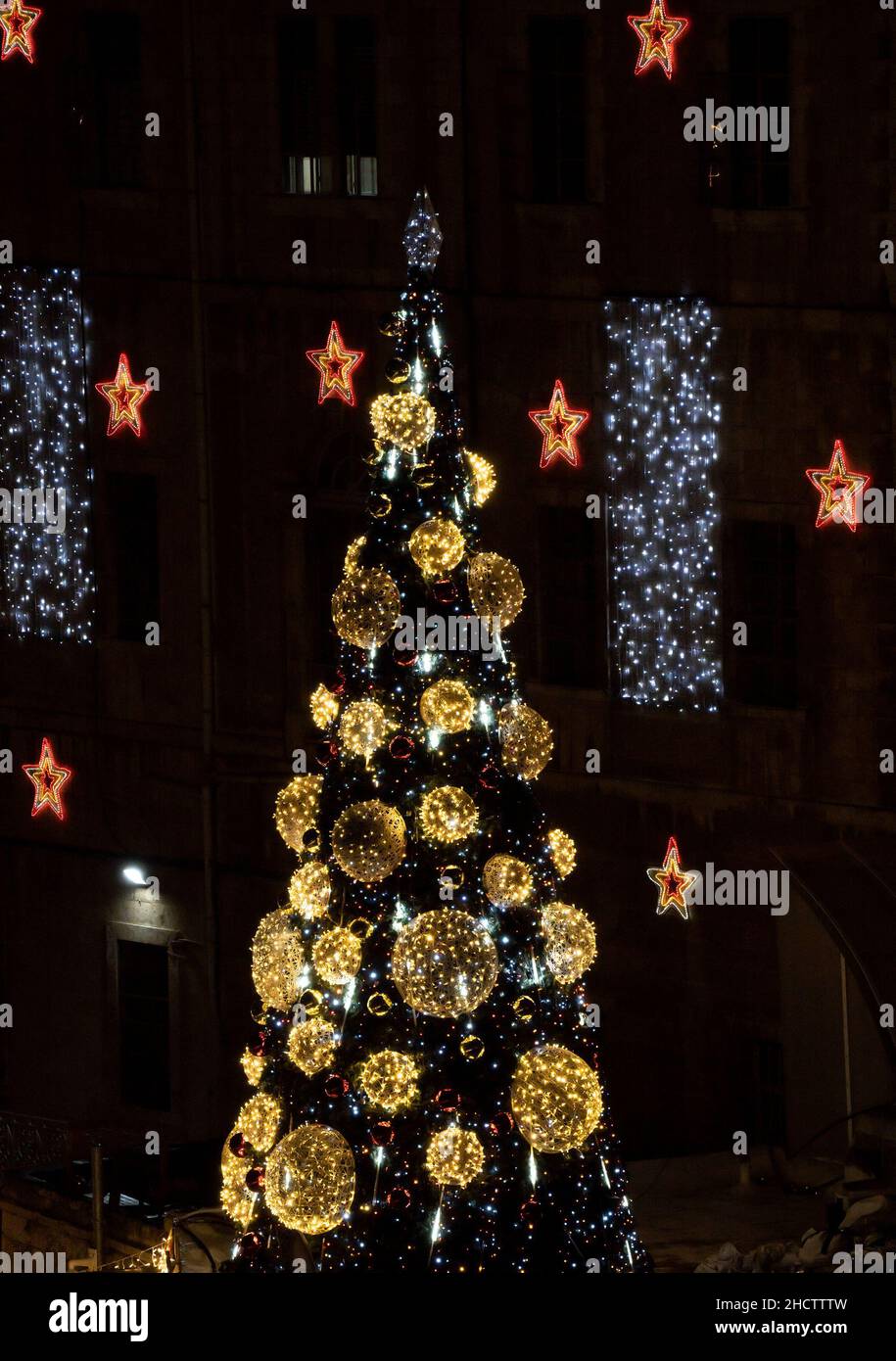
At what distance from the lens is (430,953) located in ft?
64.9

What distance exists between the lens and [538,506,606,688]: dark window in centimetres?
3281

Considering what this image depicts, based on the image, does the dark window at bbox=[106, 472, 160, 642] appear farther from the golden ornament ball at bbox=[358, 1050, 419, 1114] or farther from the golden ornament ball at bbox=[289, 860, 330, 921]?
the golden ornament ball at bbox=[358, 1050, 419, 1114]

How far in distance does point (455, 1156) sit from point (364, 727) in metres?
2.48

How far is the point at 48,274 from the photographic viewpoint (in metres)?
36.1

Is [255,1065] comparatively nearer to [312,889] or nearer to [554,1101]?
[312,889]

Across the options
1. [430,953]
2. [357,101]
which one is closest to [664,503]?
[357,101]

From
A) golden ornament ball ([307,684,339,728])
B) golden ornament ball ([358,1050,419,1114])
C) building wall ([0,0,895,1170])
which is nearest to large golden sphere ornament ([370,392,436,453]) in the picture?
golden ornament ball ([307,684,339,728])

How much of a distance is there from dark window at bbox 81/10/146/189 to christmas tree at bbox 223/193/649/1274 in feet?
50.5

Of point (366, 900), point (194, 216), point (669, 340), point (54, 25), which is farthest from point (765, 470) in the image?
point (366, 900)

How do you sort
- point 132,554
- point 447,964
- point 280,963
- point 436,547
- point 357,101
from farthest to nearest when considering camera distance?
1. point 132,554
2. point 357,101
3. point 280,963
4. point 436,547
5. point 447,964

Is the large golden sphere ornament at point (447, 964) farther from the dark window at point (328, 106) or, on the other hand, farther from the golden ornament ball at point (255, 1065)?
the dark window at point (328, 106)

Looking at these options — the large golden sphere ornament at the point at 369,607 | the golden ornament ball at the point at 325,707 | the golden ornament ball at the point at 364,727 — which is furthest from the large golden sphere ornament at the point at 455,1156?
the large golden sphere ornament at the point at 369,607

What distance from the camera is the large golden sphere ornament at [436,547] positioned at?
20.2m

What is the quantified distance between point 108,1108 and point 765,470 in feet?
34.1
